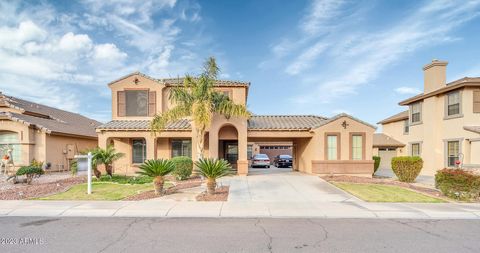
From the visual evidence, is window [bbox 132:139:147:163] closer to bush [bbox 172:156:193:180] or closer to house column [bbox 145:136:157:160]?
house column [bbox 145:136:157:160]

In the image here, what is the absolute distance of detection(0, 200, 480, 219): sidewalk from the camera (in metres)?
7.87

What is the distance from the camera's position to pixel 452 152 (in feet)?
62.5

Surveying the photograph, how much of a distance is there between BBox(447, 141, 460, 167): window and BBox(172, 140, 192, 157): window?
19442 millimetres

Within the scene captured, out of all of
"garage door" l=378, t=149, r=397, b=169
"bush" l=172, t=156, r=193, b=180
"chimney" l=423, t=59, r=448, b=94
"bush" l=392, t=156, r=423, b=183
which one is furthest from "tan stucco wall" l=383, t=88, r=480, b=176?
"bush" l=172, t=156, r=193, b=180

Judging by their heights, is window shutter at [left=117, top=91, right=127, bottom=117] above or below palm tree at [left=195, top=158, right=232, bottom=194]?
above

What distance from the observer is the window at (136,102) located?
18.7m

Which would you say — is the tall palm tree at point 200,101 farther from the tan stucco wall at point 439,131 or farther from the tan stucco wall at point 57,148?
the tan stucco wall at point 439,131

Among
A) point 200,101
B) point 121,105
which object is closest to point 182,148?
point 121,105

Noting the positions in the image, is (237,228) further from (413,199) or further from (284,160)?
(284,160)

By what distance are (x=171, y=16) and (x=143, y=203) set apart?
1291cm

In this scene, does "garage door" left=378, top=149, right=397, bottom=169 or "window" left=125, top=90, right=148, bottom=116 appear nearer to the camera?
"window" left=125, top=90, right=148, bottom=116

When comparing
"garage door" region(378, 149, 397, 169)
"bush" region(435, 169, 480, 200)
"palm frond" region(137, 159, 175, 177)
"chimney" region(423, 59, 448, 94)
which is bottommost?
"garage door" region(378, 149, 397, 169)

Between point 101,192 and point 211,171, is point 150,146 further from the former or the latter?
point 211,171

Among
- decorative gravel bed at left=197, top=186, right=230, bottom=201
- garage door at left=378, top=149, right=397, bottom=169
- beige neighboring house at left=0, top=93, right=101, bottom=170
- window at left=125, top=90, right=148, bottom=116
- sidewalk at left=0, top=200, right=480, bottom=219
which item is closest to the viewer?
sidewalk at left=0, top=200, right=480, bottom=219
